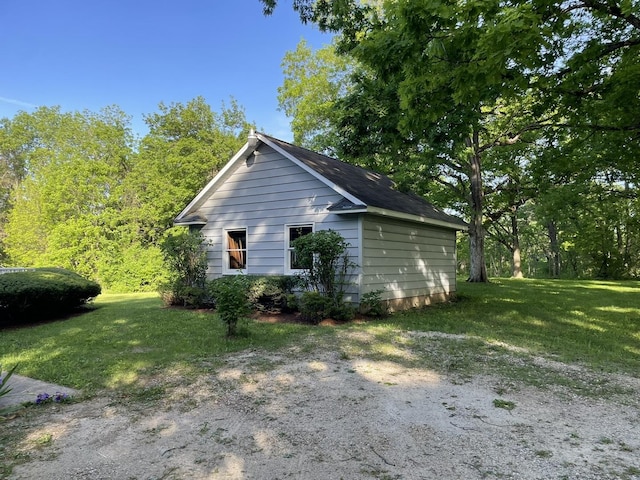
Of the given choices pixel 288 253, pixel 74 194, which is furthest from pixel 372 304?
pixel 74 194

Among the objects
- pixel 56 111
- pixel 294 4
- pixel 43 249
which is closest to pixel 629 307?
pixel 294 4

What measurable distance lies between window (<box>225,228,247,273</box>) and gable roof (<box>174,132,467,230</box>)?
1107 millimetres

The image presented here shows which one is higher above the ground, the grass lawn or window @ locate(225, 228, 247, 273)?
window @ locate(225, 228, 247, 273)

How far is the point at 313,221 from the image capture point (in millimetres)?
10070

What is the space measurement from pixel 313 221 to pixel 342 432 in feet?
23.3

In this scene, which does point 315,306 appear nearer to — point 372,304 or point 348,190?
point 372,304

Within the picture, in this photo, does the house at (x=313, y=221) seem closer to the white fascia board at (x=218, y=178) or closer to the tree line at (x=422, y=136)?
the white fascia board at (x=218, y=178)

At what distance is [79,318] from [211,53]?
1492cm

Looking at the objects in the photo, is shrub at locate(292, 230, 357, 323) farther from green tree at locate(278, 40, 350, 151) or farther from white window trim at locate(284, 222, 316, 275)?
green tree at locate(278, 40, 350, 151)

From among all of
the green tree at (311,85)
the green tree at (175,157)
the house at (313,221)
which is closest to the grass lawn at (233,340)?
the house at (313,221)

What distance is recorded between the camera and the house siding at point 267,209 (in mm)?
9930

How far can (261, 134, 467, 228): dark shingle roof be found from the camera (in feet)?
31.1

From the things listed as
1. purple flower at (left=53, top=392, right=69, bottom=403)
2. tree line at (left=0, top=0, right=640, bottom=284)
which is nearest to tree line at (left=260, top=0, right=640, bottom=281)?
tree line at (left=0, top=0, right=640, bottom=284)

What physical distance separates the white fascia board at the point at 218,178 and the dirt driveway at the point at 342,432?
25.4ft
